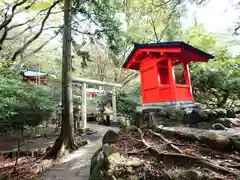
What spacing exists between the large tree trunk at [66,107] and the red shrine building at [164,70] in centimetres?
331

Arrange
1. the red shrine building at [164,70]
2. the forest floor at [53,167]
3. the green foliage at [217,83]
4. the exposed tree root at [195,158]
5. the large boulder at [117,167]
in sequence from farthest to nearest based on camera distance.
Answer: the green foliage at [217,83] < the red shrine building at [164,70] < the forest floor at [53,167] < the large boulder at [117,167] < the exposed tree root at [195,158]

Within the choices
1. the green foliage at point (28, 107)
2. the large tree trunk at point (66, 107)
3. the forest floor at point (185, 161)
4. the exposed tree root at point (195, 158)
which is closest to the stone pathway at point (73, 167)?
the large tree trunk at point (66, 107)

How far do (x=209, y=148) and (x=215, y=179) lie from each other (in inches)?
42.3

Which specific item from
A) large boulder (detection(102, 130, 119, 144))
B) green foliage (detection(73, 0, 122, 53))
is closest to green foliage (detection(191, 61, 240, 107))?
green foliage (detection(73, 0, 122, 53))

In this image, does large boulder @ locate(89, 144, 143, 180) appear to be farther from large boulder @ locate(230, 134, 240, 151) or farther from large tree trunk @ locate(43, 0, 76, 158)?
large tree trunk @ locate(43, 0, 76, 158)

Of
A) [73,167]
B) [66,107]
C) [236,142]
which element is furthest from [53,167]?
[236,142]

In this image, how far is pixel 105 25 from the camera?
772 centimetres

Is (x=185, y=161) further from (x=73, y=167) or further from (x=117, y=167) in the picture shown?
(x=73, y=167)

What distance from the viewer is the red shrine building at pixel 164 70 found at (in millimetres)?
8008

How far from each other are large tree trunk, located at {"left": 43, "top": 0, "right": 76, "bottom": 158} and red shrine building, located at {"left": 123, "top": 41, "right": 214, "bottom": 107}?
3.31m

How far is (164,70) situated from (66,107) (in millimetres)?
5397

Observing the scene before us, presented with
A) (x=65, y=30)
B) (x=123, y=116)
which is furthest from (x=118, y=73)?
(x=65, y=30)

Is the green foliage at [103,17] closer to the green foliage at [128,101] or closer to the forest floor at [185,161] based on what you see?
the forest floor at [185,161]

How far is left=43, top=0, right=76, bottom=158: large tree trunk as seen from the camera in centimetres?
678
